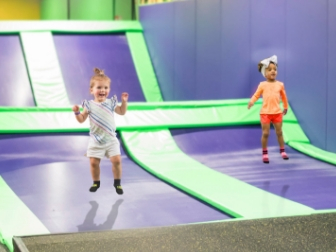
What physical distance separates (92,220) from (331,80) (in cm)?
358

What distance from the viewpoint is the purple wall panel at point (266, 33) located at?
23.4 feet

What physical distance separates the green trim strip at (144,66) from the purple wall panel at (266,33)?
88.0 inches

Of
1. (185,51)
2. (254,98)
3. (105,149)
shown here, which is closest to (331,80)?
(254,98)

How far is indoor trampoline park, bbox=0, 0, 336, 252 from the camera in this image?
3.49 meters

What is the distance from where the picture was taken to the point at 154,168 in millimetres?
5438

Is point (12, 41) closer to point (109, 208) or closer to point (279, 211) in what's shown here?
point (109, 208)

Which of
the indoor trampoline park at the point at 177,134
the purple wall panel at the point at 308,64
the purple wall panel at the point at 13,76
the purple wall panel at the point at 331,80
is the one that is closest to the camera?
the indoor trampoline park at the point at 177,134

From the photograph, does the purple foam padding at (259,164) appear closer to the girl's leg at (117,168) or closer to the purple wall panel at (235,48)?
the purple wall panel at (235,48)

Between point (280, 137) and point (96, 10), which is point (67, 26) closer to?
point (96, 10)

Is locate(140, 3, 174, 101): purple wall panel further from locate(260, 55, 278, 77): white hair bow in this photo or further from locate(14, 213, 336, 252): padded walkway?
locate(14, 213, 336, 252): padded walkway

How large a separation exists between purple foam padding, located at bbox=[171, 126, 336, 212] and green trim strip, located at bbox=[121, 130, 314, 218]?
0.14m

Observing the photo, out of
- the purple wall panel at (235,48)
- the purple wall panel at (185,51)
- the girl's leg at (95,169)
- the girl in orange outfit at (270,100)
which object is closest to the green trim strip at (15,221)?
the girl's leg at (95,169)

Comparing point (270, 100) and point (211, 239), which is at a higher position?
point (270, 100)

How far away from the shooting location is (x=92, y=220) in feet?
12.7
